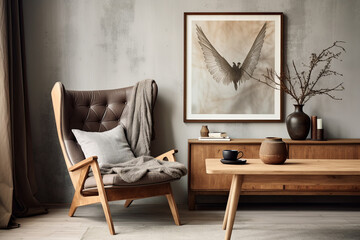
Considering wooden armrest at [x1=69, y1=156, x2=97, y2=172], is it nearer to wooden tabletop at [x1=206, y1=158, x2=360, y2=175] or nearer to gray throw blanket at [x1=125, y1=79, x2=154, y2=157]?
gray throw blanket at [x1=125, y1=79, x2=154, y2=157]

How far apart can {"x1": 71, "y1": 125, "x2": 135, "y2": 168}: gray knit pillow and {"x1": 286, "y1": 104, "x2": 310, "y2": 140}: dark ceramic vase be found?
1391 mm

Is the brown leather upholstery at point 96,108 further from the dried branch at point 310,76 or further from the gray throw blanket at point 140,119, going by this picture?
the dried branch at point 310,76

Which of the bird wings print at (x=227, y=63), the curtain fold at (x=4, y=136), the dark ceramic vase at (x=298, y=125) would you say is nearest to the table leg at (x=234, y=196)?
the dark ceramic vase at (x=298, y=125)

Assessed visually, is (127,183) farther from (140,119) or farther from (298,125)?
(298,125)

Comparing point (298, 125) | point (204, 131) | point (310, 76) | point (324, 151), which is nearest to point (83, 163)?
point (204, 131)

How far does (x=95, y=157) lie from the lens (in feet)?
7.71

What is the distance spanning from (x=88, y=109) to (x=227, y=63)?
1336 millimetres

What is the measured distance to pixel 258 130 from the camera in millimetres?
3361

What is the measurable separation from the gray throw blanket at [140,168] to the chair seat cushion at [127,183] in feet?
0.08

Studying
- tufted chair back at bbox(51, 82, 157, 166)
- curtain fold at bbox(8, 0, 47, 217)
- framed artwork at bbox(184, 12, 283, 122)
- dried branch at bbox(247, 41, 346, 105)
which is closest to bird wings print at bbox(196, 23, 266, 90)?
framed artwork at bbox(184, 12, 283, 122)

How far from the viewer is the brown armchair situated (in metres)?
2.40

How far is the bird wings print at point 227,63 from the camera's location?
10.9 ft

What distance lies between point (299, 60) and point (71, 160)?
2221mm

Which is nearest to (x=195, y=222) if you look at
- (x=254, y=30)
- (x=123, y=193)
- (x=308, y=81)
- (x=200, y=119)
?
(x=123, y=193)
